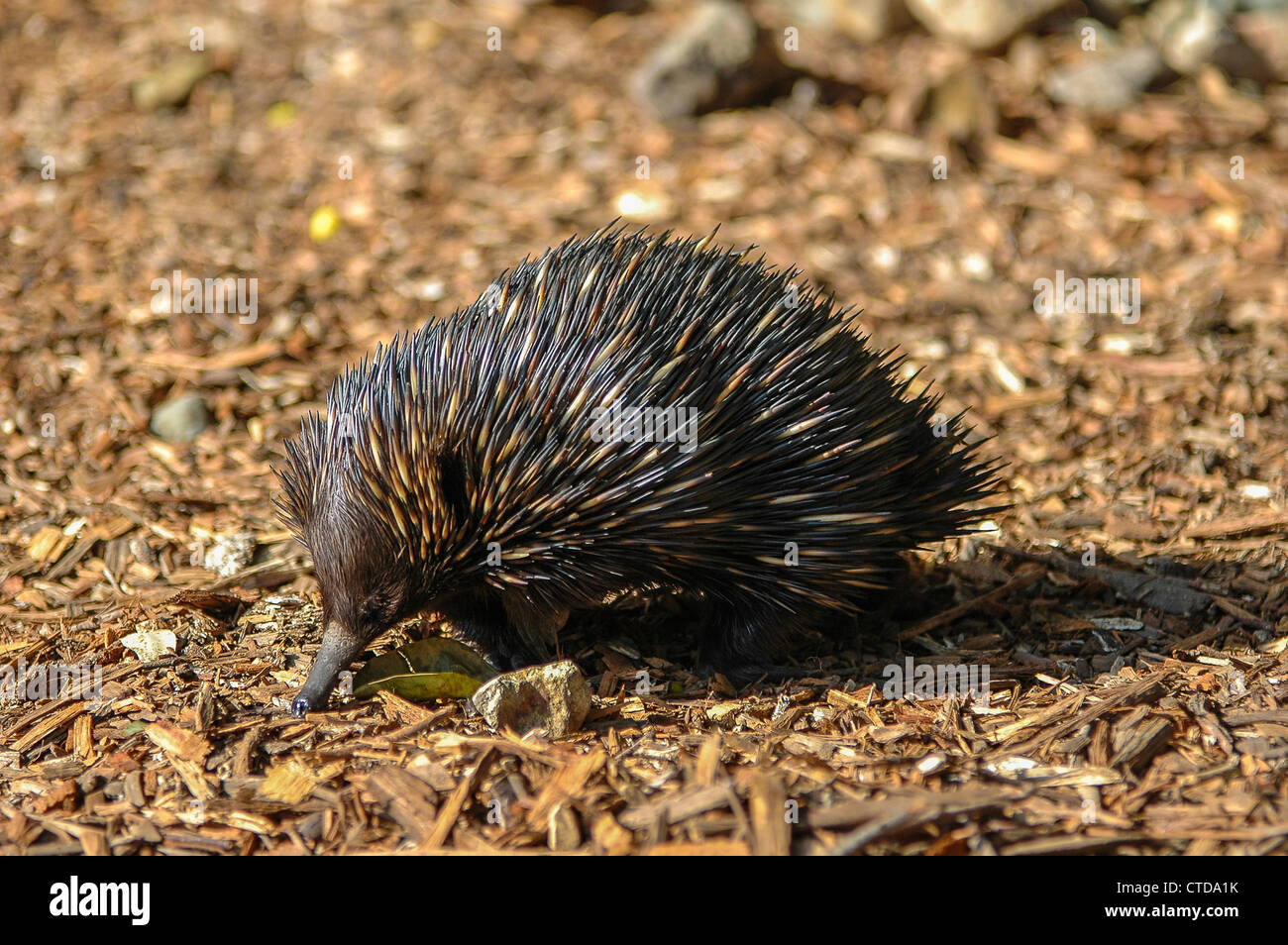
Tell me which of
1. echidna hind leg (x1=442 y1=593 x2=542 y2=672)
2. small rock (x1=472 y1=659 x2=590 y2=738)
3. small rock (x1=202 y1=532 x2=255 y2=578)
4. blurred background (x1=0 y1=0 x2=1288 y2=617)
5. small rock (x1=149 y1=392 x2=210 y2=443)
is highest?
blurred background (x1=0 y1=0 x2=1288 y2=617)

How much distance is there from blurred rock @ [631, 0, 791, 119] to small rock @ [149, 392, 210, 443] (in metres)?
4.10

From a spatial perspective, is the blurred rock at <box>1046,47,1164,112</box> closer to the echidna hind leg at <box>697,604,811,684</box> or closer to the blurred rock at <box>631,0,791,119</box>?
the blurred rock at <box>631,0,791,119</box>

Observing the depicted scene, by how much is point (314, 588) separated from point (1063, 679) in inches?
116

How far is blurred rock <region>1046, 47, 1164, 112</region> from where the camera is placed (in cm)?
848

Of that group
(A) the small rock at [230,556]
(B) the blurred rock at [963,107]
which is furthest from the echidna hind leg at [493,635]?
(B) the blurred rock at [963,107]

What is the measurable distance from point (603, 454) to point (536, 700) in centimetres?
85

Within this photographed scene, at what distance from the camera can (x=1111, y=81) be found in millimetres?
8484

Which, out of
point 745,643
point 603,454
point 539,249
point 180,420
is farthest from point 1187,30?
point 180,420

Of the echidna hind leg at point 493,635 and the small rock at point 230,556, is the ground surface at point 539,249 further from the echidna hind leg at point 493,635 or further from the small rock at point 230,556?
the echidna hind leg at point 493,635

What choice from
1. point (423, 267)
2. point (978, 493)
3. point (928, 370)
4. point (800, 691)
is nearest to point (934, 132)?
point (928, 370)

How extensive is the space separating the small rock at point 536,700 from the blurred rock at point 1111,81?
649cm

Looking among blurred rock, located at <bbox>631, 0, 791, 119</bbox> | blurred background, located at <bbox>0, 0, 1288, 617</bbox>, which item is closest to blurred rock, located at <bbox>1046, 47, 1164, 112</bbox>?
blurred background, located at <bbox>0, 0, 1288, 617</bbox>

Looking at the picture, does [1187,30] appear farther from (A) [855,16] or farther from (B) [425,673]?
(B) [425,673]

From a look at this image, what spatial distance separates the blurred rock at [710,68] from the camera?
8.52 m
